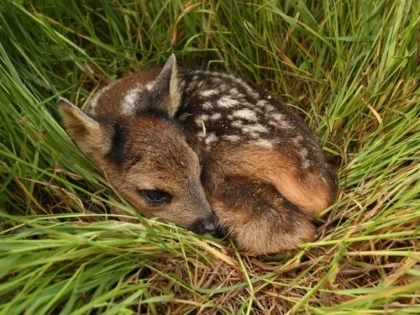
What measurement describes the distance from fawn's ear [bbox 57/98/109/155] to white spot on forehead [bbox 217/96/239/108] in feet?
2.08

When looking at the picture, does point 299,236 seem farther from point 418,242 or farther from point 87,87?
point 87,87

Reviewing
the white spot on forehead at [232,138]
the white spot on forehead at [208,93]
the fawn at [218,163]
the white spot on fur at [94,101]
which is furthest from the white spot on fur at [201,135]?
the white spot on fur at [94,101]

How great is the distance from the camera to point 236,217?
3115mm

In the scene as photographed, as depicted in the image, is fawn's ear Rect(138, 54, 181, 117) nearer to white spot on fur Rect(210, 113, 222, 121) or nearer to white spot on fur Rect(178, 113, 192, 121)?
white spot on fur Rect(178, 113, 192, 121)

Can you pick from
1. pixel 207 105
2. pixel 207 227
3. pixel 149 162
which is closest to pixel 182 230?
pixel 207 227

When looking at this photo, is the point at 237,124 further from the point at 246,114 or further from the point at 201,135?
the point at 201,135

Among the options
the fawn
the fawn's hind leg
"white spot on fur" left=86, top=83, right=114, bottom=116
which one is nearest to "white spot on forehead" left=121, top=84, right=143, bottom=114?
the fawn

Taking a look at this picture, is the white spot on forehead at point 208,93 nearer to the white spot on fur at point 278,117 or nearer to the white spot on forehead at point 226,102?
the white spot on forehead at point 226,102

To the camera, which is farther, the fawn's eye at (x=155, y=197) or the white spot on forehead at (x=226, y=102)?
the white spot on forehead at (x=226, y=102)

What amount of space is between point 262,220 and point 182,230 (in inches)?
15.4

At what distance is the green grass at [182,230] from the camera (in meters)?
2.63

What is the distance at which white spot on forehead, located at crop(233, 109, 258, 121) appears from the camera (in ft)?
10.6

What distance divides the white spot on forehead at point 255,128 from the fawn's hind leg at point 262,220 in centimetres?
25

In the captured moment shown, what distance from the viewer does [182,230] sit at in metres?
3.03
